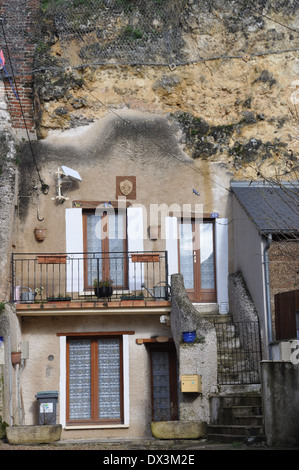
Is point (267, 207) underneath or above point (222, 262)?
above

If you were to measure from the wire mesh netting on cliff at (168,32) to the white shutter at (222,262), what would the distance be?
4.00 m

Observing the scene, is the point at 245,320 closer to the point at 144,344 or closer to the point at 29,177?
the point at 144,344

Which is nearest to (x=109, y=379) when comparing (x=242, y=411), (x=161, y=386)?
(x=161, y=386)

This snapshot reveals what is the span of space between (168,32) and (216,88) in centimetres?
175

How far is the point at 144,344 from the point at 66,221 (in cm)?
319

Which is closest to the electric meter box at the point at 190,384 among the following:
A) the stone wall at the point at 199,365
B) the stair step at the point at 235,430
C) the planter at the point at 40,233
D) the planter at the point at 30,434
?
the stone wall at the point at 199,365

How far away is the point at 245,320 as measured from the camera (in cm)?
1658

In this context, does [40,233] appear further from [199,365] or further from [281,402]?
[281,402]

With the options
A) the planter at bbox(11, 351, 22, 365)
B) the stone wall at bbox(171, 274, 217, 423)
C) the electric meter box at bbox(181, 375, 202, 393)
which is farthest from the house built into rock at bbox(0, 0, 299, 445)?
the electric meter box at bbox(181, 375, 202, 393)

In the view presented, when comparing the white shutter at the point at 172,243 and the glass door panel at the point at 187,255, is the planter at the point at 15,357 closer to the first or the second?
the white shutter at the point at 172,243

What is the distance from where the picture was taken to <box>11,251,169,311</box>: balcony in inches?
661

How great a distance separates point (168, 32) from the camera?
18734 mm

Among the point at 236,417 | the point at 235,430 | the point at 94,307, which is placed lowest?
the point at 235,430

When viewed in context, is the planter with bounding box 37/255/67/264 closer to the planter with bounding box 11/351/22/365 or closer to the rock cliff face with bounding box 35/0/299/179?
the planter with bounding box 11/351/22/365
